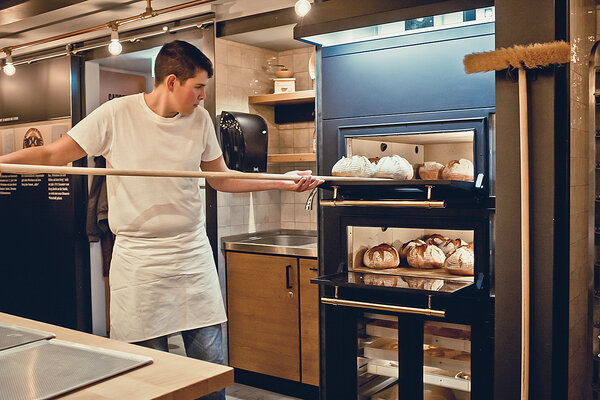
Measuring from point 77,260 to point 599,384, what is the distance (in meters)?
3.61

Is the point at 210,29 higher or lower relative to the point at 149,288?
higher

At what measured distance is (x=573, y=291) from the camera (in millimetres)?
2268

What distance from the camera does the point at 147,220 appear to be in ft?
7.01

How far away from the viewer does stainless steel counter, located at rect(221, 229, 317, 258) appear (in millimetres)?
3568

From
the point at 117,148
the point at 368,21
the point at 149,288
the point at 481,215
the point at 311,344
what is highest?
the point at 368,21

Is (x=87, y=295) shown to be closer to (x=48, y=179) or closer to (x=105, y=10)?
(x=48, y=179)

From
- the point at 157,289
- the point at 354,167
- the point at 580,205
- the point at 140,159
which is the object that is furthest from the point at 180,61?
the point at 580,205

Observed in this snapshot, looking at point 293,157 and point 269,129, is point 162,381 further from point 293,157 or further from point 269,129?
point 269,129

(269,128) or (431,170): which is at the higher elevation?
(269,128)

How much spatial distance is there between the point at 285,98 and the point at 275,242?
1016 mm

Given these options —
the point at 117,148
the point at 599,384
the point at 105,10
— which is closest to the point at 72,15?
the point at 105,10

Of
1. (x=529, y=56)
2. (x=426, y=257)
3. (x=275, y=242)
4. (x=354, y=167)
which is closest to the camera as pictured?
(x=529, y=56)

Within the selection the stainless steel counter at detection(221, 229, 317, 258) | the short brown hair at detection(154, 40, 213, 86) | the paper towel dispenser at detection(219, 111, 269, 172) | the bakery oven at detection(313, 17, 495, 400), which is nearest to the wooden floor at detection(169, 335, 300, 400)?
the bakery oven at detection(313, 17, 495, 400)

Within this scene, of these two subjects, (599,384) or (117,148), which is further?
(599,384)
